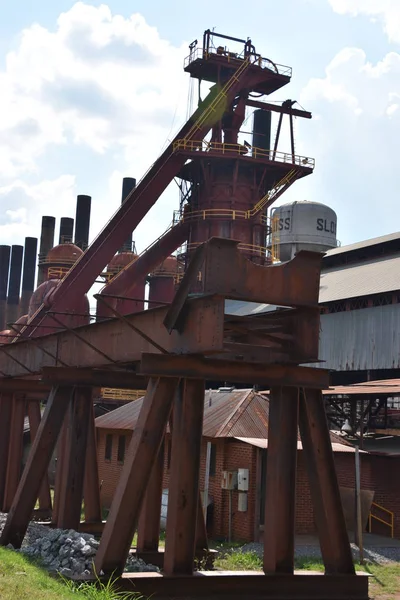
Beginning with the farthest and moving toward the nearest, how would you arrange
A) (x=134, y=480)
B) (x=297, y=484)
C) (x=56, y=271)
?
(x=56, y=271) < (x=297, y=484) < (x=134, y=480)

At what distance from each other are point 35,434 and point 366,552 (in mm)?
8928

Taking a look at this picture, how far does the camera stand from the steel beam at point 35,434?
19.6 m

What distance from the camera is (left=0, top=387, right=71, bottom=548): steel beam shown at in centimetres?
1276

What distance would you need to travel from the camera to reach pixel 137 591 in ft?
29.8

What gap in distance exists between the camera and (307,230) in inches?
1986

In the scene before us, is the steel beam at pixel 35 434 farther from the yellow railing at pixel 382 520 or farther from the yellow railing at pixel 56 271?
the yellow railing at pixel 56 271

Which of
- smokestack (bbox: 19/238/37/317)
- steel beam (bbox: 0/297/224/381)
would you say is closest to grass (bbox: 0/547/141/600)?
steel beam (bbox: 0/297/224/381)

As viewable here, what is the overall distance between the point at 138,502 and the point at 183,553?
0.81 metres

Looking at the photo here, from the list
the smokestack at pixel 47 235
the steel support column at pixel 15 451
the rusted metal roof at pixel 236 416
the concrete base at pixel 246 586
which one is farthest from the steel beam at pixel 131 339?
the smokestack at pixel 47 235

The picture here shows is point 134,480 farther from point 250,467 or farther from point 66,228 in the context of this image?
point 66,228

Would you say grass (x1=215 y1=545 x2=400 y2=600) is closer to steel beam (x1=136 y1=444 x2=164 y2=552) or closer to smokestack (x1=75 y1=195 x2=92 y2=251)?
steel beam (x1=136 y1=444 x2=164 y2=552)

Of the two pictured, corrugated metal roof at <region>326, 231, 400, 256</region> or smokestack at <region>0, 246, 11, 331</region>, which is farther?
smokestack at <region>0, 246, 11, 331</region>

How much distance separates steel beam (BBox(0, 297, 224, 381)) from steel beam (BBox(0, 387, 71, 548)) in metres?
0.77

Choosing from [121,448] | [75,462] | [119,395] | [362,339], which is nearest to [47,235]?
[119,395]
